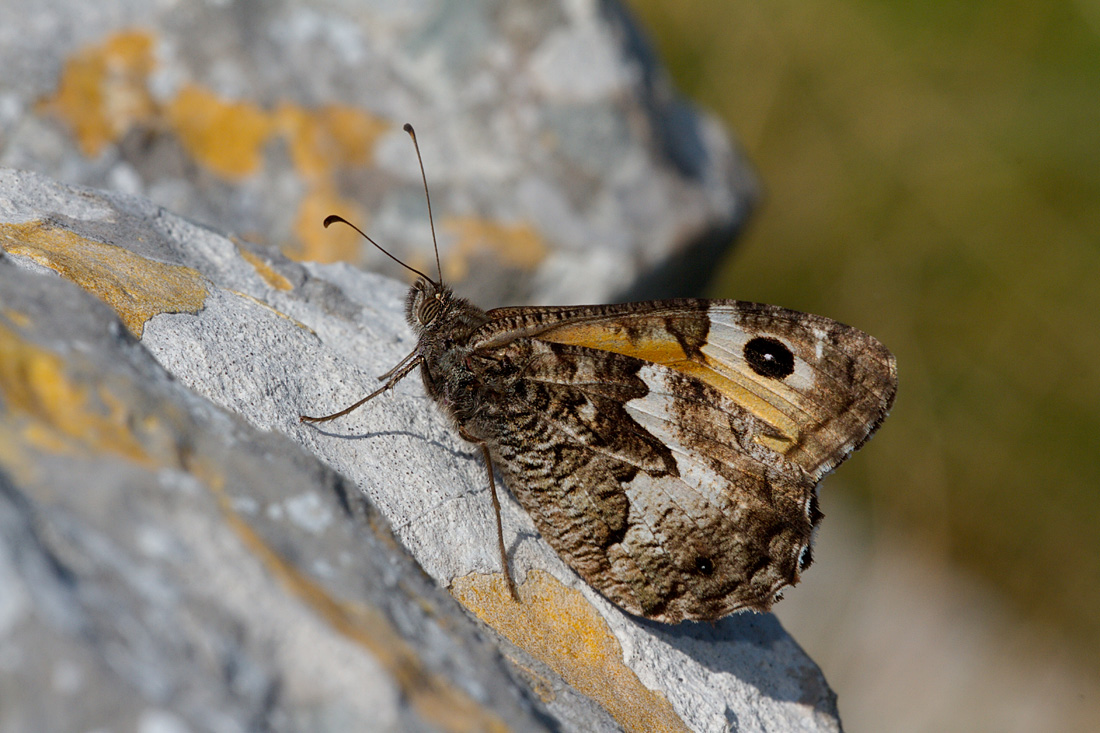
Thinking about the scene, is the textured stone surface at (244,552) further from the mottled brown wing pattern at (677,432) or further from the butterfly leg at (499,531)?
the mottled brown wing pattern at (677,432)

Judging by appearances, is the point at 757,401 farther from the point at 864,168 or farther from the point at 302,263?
the point at 864,168

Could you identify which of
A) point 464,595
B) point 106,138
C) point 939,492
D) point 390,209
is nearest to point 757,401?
point 464,595

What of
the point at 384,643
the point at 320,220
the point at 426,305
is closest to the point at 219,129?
the point at 320,220

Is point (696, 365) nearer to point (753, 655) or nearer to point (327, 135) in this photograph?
point (753, 655)

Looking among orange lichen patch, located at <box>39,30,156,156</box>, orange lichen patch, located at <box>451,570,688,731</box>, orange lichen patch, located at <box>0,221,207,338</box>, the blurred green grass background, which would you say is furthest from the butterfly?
the blurred green grass background

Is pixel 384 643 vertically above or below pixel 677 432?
above

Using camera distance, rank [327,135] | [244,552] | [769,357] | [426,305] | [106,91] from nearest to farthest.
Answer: [244,552]
[769,357]
[426,305]
[106,91]
[327,135]
